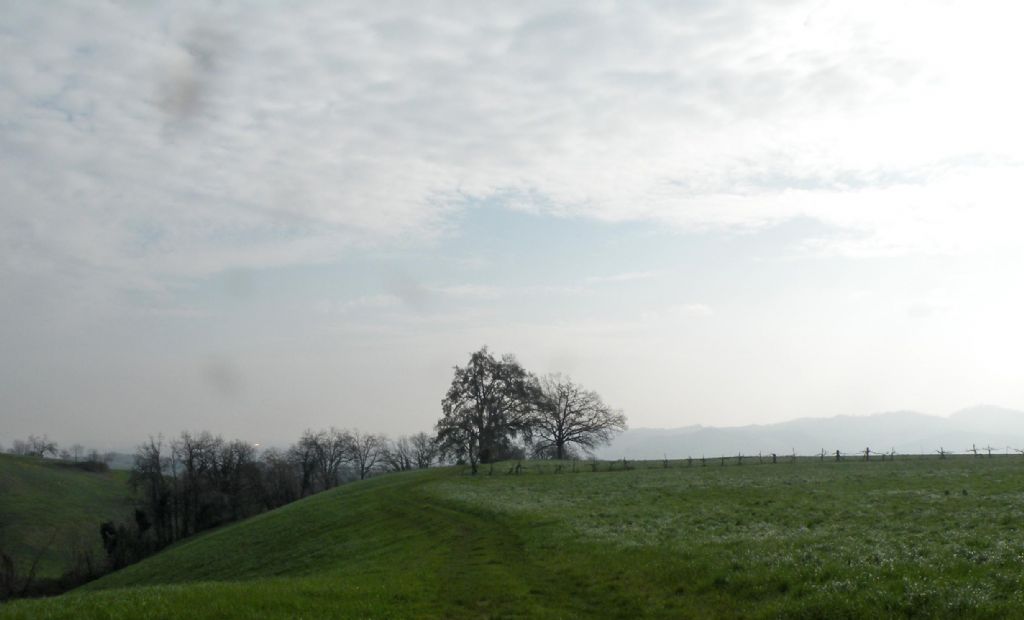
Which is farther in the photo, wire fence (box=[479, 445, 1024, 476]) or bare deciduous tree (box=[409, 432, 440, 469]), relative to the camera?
bare deciduous tree (box=[409, 432, 440, 469])

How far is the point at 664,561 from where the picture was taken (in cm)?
2248

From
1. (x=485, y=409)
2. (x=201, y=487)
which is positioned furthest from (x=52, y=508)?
(x=485, y=409)

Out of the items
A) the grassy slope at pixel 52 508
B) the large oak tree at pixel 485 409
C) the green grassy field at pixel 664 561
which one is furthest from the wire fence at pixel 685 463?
the grassy slope at pixel 52 508

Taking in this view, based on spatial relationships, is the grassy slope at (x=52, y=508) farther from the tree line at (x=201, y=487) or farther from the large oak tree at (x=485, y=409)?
the large oak tree at (x=485, y=409)

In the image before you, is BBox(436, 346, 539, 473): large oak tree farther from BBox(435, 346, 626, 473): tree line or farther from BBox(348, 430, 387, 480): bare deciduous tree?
BBox(348, 430, 387, 480): bare deciduous tree

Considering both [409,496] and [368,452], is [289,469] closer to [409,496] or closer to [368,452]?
[368,452]

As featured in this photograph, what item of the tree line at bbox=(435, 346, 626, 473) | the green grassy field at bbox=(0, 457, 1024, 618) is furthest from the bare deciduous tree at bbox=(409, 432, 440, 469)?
the green grassy field at bbox=(0, 457, 1024, 618)

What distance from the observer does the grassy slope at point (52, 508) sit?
337 ft

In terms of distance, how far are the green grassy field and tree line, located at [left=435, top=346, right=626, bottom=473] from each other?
41.2m

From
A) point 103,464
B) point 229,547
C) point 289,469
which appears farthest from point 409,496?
point 103,464

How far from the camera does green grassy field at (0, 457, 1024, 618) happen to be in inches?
648

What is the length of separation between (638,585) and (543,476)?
5523cm

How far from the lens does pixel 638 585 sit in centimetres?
2077

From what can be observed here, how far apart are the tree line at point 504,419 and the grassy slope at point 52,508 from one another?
165ft
